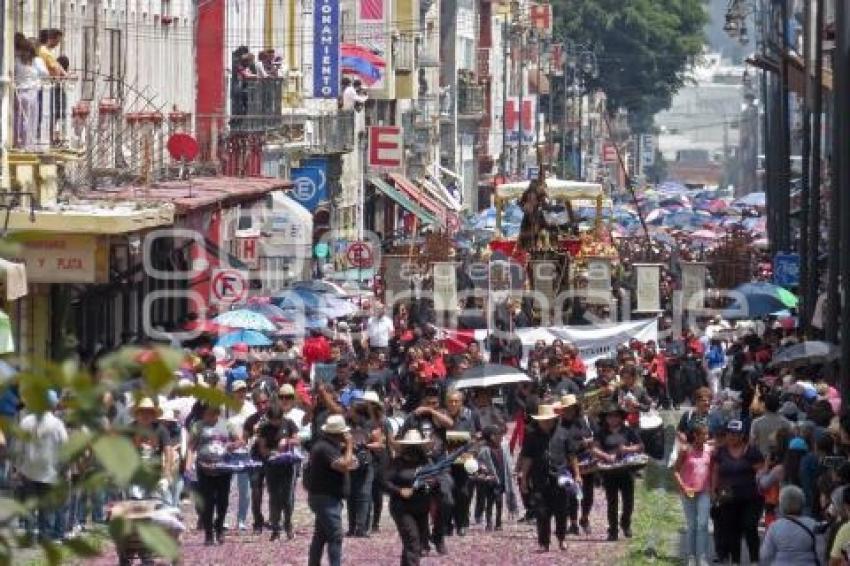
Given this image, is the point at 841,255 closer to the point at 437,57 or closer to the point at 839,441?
the point at 839,441

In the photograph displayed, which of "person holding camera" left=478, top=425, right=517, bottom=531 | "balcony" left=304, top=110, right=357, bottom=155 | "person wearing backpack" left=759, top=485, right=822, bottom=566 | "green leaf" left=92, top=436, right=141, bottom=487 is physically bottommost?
"person holding camera" left=478, top=425, right=517, bottom=531

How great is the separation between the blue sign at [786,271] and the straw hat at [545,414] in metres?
24.9

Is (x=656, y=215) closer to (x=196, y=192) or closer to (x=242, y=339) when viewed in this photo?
(x=196, y=192)

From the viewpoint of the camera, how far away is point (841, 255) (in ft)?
105

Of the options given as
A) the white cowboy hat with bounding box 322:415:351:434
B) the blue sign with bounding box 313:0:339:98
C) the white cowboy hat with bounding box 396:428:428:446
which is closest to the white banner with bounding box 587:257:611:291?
the blue sign with bounding box 313:0:339:98

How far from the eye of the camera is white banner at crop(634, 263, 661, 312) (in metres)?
52.9

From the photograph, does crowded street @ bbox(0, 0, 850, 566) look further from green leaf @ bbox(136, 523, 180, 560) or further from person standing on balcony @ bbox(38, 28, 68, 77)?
person standing on balcony @ bbox(38, 28, 68, 77)

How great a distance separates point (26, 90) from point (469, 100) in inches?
2879

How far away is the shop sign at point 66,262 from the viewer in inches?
1282

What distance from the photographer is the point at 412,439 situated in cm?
2061

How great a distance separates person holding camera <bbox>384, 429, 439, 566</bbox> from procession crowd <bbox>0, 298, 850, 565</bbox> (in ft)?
0.06

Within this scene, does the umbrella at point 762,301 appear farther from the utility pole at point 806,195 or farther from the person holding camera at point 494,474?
the person holding camera at point 494,474

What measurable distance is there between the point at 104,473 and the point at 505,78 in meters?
110

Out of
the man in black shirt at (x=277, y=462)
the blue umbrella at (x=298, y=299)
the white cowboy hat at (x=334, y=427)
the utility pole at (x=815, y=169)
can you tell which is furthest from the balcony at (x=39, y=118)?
the blue umbrella at (x=298, y=299)
